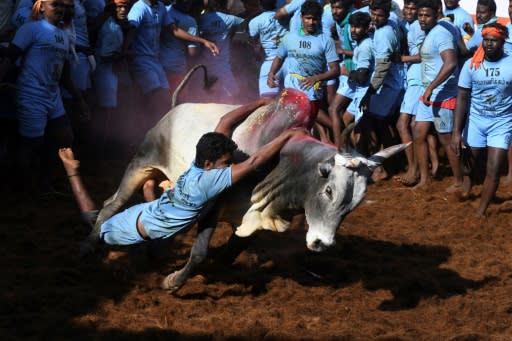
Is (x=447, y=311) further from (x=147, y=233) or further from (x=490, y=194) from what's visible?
(x=490, y=194)

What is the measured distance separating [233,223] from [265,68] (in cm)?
469

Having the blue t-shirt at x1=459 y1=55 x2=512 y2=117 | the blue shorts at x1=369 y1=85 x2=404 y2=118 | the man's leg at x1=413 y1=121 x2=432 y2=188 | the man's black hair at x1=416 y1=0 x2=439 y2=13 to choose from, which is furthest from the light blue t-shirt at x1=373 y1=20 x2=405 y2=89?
the blue t-shirt at x1=459 y1=55 x2=512 y2=117

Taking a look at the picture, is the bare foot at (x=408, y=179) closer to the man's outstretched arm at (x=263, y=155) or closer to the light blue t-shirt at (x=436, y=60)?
the light blue t-shirt at (x=436, y=60)

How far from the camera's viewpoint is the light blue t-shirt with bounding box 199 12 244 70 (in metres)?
11.4

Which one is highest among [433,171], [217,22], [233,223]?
[217,22]

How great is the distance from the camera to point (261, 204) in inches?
249

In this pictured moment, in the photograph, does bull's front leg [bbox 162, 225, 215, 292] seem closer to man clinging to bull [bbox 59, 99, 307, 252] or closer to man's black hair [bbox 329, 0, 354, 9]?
man clinging to bull [bbox 59, 99, 307, 252]

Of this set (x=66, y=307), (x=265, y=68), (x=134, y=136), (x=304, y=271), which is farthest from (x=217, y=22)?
(x=66, y=307)

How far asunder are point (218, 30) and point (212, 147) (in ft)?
18.3

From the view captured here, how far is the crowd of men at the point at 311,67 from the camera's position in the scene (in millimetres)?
8594


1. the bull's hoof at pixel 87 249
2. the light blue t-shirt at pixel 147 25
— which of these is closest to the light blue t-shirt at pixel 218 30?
the light blue t-shirt at pixel 147 25

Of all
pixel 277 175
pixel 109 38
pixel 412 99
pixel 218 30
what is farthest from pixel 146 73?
pixel 277 175

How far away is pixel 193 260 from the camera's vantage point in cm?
625

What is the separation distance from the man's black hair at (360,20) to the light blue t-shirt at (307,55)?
14.9 inches
